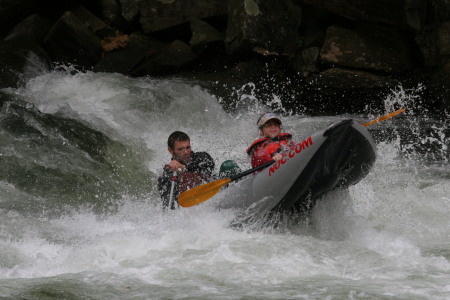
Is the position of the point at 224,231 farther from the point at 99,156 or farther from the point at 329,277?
the point at 99,156

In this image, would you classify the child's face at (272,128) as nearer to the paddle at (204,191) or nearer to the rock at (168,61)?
the paddle at (204,191)

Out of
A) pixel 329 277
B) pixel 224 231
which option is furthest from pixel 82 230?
pixel 329 277

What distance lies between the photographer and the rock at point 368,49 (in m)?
10.4

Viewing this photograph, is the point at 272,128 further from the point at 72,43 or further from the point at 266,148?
the point at 72,43

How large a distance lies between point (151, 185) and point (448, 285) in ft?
14.4

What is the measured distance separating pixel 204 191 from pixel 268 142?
2.84ft

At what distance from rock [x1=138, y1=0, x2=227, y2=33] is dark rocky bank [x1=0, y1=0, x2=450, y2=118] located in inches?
0.7

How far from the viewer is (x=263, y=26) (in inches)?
432

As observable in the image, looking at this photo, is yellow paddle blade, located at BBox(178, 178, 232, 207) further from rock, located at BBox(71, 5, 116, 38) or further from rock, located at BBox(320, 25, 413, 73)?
rock, located at BBox(71, 5, 116, 38)

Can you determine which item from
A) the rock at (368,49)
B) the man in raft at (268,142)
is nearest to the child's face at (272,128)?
the man in raft at (268,142)

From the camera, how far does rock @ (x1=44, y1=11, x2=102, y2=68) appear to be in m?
11.2

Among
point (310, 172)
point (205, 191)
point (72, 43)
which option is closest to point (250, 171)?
point (205, 191)

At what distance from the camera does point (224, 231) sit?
16.0 feet

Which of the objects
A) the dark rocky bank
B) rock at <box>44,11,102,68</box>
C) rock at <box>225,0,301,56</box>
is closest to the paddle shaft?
the dark rocky bank
